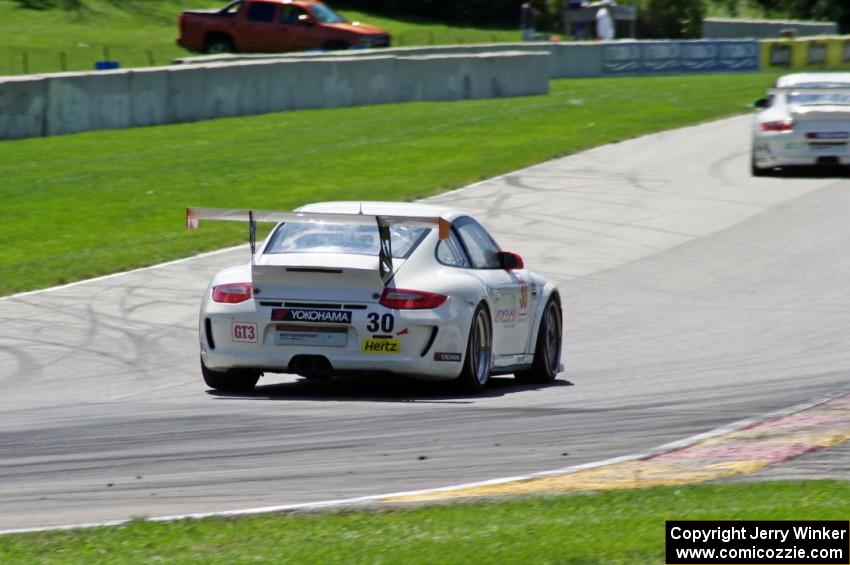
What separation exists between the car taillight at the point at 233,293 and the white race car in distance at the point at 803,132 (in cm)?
1586

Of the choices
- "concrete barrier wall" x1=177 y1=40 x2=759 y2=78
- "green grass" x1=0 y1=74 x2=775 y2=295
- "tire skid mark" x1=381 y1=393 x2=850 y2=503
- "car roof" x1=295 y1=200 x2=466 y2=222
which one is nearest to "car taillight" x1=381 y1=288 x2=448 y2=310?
"car roof" x1=295 y1=200 x2=466 y2=222

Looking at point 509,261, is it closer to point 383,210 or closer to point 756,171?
point 383,210

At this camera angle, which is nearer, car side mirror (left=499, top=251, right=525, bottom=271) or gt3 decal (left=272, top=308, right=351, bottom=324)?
gt3 decal (left=272, top=308, right=351, bottom=324)

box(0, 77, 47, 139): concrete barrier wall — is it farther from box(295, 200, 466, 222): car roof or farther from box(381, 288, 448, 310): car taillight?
box(381, 288, 448, 310): car taillight

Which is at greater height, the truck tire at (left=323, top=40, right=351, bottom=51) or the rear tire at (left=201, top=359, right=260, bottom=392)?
the rear tire at (left=201, top=359, right=260, bottom=392)

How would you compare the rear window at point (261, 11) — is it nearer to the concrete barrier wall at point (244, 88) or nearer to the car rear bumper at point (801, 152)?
the concrete barrier wall at point (244, 88)

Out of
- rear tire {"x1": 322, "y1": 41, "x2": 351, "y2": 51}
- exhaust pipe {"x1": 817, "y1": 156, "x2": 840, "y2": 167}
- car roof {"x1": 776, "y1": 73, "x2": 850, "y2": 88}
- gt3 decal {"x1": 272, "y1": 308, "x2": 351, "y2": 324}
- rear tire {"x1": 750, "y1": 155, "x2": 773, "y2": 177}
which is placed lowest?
rear tire {"x1": 750, "y1": 155, "x2": 773, "y2": 177}

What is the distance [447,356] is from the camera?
10.2m

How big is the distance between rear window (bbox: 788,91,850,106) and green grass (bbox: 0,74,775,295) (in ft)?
14.0

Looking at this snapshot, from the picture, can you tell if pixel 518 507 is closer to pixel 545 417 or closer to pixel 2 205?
pixel 545 417

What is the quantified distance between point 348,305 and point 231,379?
1.21 meters

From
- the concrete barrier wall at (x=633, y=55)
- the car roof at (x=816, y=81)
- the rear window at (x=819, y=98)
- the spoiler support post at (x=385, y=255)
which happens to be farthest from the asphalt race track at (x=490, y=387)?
the concrete barrier wall at (x=633, y=55)

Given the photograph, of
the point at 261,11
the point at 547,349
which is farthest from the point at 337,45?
the point at 547,349

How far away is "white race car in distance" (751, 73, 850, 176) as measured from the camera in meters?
24.4
